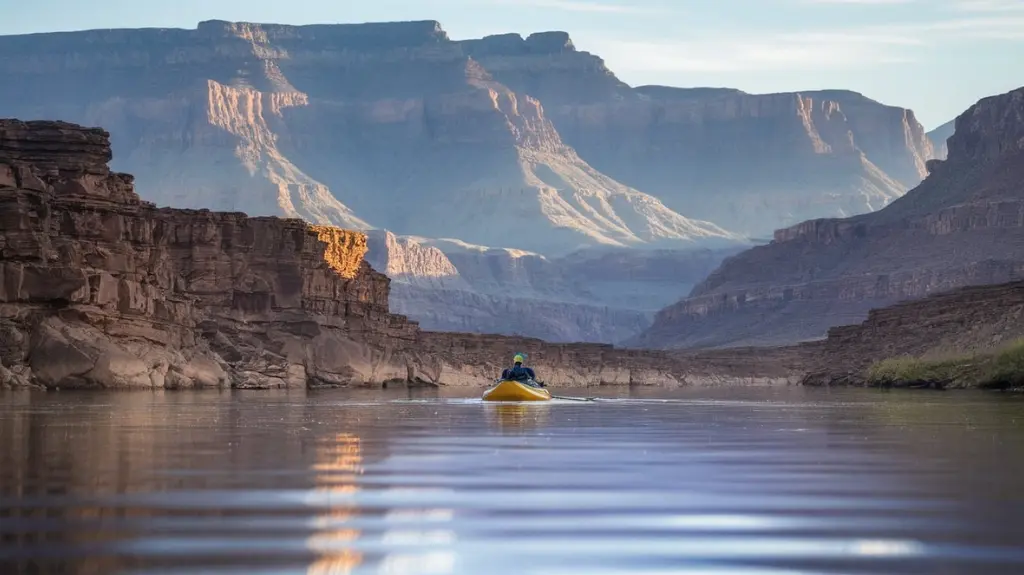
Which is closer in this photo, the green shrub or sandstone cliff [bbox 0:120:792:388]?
sandstone cliff [bbox 0:120:792:388]

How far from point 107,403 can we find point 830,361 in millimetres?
86795

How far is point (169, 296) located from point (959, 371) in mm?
34416

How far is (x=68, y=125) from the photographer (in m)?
87.6

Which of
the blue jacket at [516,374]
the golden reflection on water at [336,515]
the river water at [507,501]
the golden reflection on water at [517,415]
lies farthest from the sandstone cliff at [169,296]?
the golden reflection on water at [336,515]

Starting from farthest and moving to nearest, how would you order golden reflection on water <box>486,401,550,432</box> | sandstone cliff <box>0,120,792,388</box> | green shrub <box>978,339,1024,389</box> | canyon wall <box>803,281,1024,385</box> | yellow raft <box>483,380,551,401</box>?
1. canyon wall <box>803,281,1024,385</box>
2. green shrub <box>978,339,1024,389</box>
3. sandstone cliff <box>0,120,792,388</box>
4. yellow raft <box>483,380,551,401</box>
5. golden reflection on water <box>486,401,550,432</box>

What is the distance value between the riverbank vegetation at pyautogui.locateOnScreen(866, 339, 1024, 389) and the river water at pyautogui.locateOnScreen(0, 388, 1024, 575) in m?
42.8

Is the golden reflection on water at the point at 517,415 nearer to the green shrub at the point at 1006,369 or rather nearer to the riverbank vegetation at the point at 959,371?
the green shrub at the point at 1006,369

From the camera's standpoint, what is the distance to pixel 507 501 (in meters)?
20.2

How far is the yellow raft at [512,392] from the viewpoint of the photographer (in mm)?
61000

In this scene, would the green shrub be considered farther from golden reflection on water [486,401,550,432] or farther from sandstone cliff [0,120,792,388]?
sandstone cliff [0,120,792,388]

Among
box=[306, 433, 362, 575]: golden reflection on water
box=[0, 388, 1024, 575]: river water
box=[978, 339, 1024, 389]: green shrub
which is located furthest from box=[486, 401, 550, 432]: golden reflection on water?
box=[978, 339, 1024, 389]: green shrub

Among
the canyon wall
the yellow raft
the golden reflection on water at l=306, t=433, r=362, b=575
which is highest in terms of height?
the canyon wall

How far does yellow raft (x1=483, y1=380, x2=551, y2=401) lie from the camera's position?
200 feet

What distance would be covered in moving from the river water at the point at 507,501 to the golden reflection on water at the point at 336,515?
0.04 meters
